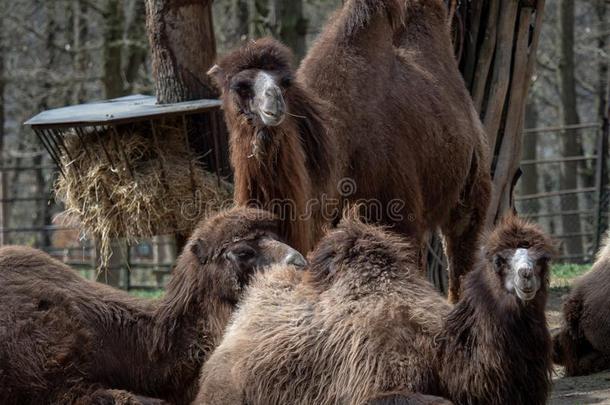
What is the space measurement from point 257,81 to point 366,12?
1.42 m

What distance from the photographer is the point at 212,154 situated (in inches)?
285

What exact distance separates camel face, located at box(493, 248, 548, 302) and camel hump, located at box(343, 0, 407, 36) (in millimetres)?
2907

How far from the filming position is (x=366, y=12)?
6.73 meters

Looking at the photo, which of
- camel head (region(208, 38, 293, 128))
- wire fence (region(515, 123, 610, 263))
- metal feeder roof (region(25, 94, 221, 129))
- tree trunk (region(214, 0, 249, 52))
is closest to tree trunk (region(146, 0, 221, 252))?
metal feeder roof (region(25, 94, 221, 129))

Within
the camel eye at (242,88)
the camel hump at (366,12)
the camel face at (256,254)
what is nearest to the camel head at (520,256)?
the camel face at (256,254)

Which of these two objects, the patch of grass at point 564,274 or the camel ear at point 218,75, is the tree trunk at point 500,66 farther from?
the camel ear at point 218,75

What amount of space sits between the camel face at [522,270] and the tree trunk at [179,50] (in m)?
3.92

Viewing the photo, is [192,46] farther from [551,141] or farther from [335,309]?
[551,141]

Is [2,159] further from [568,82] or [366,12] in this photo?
[366,12]

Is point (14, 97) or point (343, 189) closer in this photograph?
point (343, 189)

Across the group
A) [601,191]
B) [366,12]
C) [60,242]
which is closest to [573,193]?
[601,191]

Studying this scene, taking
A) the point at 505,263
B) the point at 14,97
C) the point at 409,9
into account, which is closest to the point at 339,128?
the point at 409,9

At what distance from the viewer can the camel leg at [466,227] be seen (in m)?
7.63

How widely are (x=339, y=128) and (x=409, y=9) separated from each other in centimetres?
177
